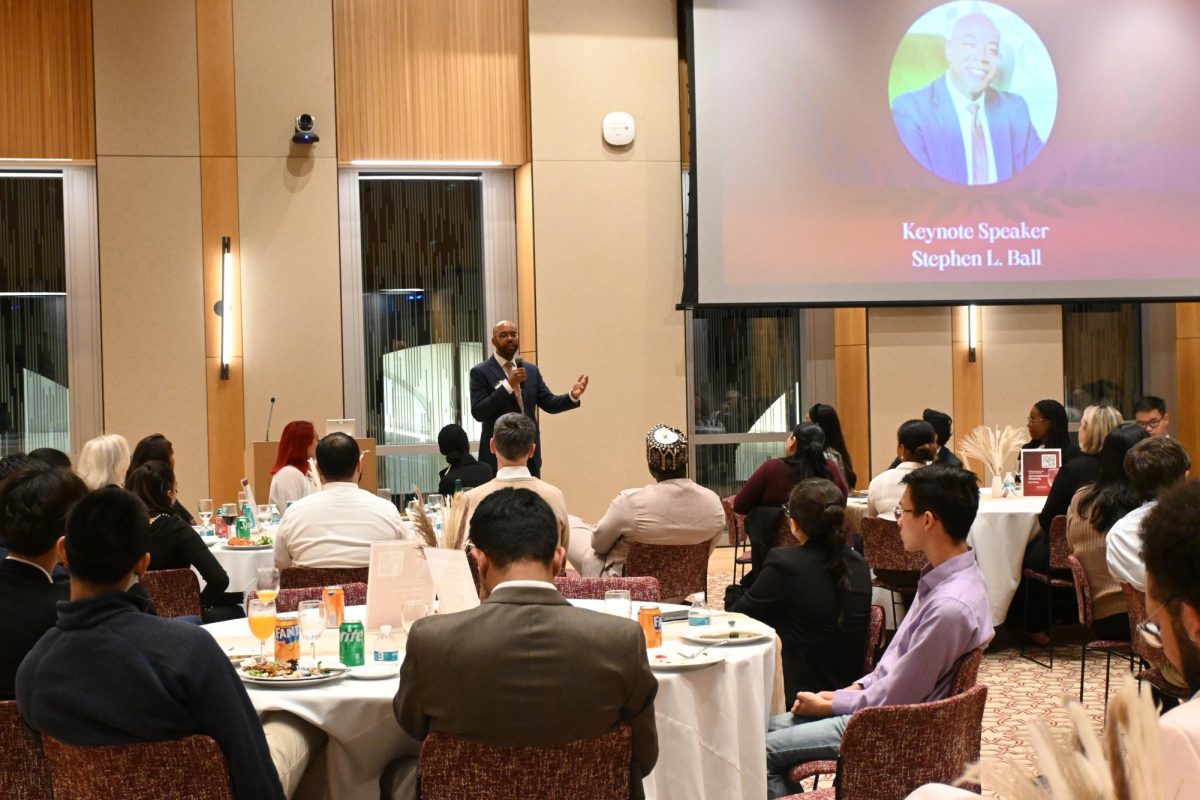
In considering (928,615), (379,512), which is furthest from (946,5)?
(928,615)

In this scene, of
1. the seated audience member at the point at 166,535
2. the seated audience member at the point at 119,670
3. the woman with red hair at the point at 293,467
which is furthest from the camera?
the woman with red hair at the point at 293,467

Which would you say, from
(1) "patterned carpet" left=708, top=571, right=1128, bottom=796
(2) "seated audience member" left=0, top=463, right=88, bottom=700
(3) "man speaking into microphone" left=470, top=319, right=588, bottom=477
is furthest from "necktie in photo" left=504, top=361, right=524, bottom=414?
(2) "seated audience member" left=0, top=463, right=88, bottom=700

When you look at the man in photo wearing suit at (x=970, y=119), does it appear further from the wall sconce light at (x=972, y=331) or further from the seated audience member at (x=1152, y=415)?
the seated audience member at (x=1152, y=415)

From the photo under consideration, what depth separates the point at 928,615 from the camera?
327 cm

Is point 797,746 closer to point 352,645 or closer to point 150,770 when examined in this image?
point 352,645

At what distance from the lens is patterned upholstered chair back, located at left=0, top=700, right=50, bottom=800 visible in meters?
2.75

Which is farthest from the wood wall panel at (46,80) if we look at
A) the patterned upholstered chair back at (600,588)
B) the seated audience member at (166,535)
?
the patterned upholstered chair back at (600,588)

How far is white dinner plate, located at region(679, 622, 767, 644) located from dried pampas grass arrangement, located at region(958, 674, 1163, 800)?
2.67 metres

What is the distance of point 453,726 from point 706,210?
7519 mm

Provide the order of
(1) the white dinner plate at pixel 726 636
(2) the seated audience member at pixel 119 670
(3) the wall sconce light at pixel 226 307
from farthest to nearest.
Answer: (3) the wall sconce light at pixel 226 307
(1) the white dinner plate at pixel 726 636
(2) the seated audience member at pixel 119 670

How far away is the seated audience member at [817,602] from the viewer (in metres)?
4.02

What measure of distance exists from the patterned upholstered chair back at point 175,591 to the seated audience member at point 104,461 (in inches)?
50.2

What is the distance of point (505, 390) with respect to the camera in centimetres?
805

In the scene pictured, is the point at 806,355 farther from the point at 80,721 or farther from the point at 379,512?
the point at 80,721
